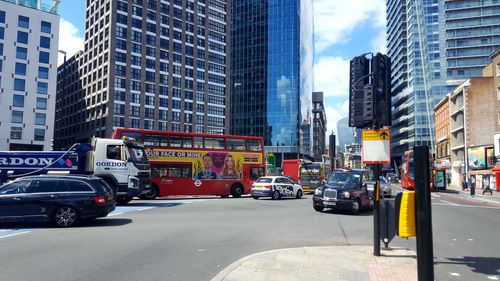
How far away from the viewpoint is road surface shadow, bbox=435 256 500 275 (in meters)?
7.53

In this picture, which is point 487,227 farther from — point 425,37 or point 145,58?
point 425,37

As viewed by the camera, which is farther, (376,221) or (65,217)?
(65,217)

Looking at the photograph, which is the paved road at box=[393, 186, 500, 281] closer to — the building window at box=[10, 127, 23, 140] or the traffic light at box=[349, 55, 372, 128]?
the traffic light at box=[349, 55, 372, 128]

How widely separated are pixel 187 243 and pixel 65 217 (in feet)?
15.9

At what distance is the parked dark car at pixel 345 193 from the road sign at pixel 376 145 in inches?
322

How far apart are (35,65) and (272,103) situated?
59314mm

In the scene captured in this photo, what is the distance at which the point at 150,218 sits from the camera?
14.9m

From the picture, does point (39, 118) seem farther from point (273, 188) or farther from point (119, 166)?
point (273, 188)

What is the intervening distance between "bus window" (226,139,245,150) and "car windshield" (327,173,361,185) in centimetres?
1094

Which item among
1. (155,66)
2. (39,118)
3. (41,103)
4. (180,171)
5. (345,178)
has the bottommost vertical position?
(345,178)

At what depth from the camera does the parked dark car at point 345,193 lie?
16.8 metres

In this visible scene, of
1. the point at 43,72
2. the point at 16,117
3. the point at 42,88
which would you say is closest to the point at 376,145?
the point at 16,117

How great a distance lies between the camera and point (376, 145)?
8938 mm

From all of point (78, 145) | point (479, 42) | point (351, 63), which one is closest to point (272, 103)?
point (479, 42)
